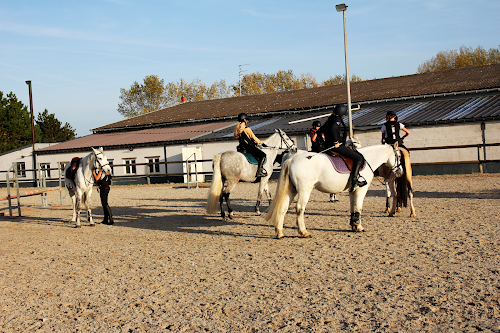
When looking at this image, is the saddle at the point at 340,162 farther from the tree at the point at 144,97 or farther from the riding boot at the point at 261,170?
the tree at the point at 144,97

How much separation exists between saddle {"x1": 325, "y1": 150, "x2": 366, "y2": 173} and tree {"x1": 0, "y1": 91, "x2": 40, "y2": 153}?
129 ft

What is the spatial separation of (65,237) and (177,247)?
10.7 ft

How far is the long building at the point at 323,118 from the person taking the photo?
818 inches

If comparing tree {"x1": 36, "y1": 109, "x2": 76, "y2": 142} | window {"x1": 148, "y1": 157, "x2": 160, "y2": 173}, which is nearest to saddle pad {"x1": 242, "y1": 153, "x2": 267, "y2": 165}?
window {"x1": 148, "y1": 157, "x2": 160, "y2": 173}

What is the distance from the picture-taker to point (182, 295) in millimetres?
4816

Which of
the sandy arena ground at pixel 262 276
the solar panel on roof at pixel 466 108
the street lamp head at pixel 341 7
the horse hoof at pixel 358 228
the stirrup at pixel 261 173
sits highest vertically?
the street lamp head at pixel 341 7

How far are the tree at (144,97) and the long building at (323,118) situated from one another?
24.8 m

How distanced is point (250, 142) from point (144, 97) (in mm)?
59208

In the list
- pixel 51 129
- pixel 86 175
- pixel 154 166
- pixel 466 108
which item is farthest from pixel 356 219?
pixel 51 129

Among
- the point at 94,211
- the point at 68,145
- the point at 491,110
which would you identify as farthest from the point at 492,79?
the point at 68,145

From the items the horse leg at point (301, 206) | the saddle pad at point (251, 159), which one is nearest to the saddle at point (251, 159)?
the saddle pad at point (251, 159)

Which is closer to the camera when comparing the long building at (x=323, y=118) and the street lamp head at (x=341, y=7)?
the street lamp head at (x=341, y=7)

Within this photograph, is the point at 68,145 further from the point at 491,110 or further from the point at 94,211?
the point at 491,110

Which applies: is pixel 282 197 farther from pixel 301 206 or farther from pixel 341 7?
pixel 341 7
